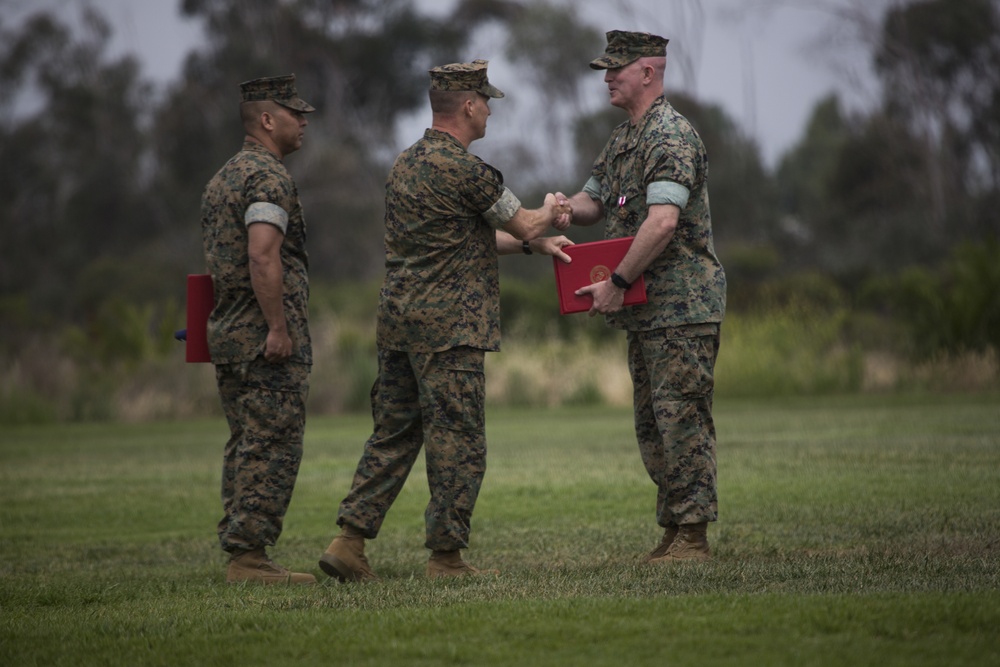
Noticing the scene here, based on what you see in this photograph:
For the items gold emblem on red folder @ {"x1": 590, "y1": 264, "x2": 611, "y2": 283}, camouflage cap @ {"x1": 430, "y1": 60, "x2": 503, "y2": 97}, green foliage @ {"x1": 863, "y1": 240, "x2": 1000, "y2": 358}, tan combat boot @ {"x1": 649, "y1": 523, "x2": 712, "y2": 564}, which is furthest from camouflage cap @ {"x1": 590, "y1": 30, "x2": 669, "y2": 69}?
green foliage @ {"x1": 863, "y1": 240, "x2": 1000, "y2": 358}

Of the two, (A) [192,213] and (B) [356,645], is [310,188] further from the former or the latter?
(B) [356,645]

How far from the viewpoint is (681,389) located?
6.33 m

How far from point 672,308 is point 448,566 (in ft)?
5.11

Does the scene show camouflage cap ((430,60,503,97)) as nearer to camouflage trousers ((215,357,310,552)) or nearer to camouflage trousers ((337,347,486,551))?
camouflage trousers ((337,347,486,551))

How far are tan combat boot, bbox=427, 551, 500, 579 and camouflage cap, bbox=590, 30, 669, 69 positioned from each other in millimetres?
2384

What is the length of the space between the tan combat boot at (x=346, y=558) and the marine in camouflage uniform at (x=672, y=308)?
1.38 metres

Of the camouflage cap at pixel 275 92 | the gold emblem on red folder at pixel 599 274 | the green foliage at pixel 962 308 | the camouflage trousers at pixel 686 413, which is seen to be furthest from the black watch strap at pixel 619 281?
the green foliage at pixel 962 308

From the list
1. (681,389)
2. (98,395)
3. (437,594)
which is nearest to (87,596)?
(437,594)

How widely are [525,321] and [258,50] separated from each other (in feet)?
76.5

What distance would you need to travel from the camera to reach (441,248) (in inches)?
243

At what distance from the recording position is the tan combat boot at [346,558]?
→ 6258 millimetres

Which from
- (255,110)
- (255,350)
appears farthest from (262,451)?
(255,110)

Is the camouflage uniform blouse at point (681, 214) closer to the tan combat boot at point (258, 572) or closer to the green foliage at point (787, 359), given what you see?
the tan combat boot at point (258, 572)

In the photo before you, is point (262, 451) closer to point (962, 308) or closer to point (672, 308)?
point (672, 308)
